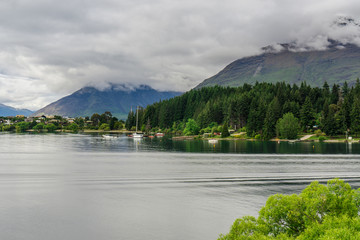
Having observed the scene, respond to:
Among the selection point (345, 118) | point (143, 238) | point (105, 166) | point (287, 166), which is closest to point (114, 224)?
point (143, 238)

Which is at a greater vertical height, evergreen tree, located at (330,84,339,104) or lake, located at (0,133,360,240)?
evergreen tree, located at (330,84,339,104)

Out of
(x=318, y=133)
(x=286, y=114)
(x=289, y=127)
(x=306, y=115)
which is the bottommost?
(x=318, y=133)

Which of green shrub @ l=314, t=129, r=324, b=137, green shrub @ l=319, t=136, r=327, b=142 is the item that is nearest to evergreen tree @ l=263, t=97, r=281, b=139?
green shrub @ l=314, t=129, r=324, b=137

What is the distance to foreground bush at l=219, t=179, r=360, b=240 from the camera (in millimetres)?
14617

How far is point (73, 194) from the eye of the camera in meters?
33.8

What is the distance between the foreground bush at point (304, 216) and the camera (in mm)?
14617

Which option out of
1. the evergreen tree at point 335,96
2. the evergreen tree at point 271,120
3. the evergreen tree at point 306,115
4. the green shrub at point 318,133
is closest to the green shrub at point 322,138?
the green shrub at point 318,133

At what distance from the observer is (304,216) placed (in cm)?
1596

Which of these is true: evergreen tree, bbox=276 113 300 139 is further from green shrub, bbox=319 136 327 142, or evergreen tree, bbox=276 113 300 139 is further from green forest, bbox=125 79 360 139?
green shrub, bbox=319 136 327 142

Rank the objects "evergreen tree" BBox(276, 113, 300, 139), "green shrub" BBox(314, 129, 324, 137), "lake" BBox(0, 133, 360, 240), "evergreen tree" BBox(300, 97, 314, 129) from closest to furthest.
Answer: "lake" BBox(0, 133, 360, 240), "green shrub" BBox(314, 129, 324, 137), "evergreen tree" BBox(276, 113, 300, 139), "evergreen tree" BBox(300, 97, 314, 129)

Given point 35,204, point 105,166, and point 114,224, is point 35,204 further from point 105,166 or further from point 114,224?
point 105,166

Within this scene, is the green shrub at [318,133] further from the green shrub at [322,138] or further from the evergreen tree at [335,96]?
the evergreen tree at [335,96]

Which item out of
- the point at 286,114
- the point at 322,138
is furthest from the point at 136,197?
the point at 286,114

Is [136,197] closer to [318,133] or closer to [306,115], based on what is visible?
[318,133]
